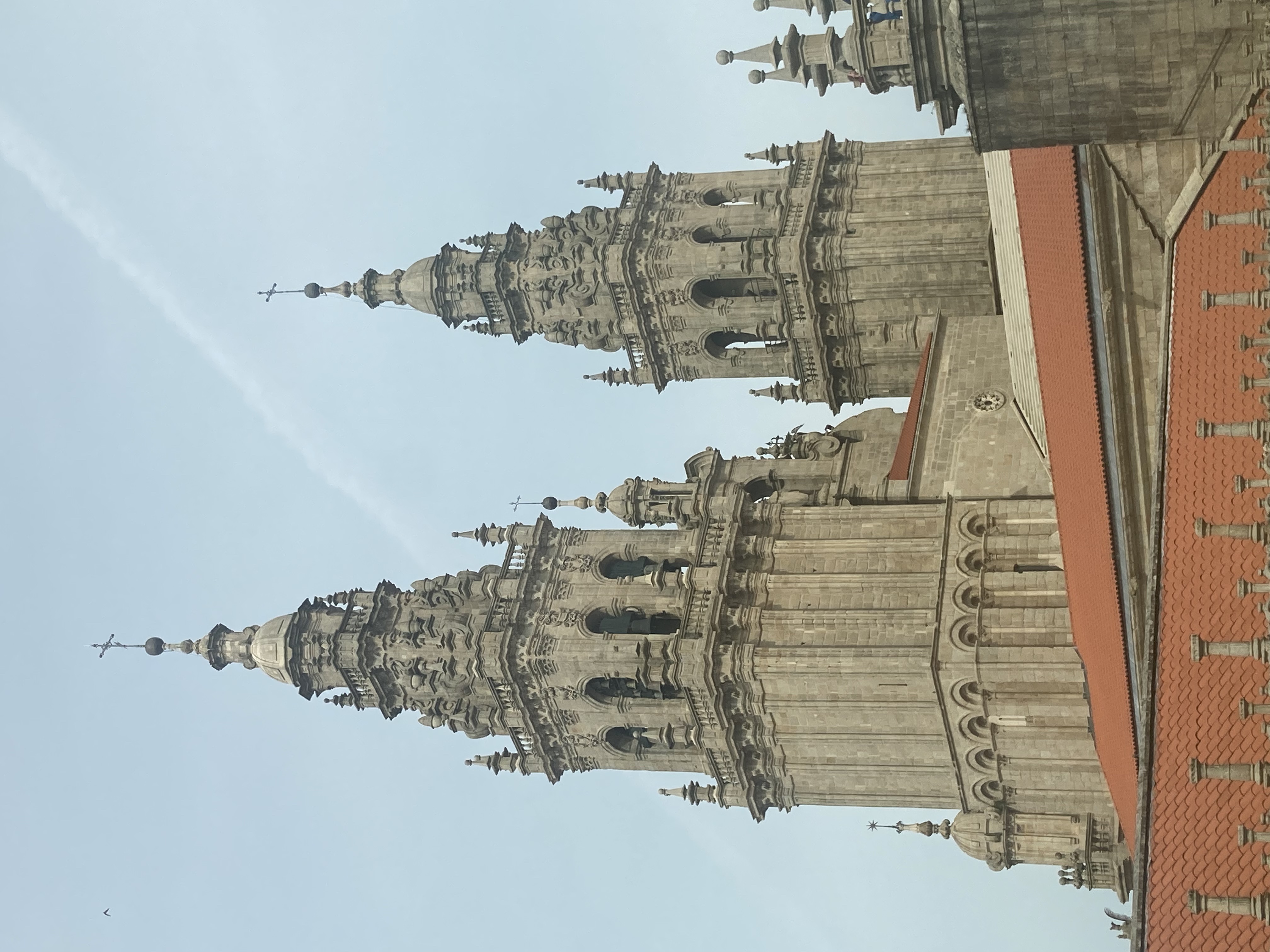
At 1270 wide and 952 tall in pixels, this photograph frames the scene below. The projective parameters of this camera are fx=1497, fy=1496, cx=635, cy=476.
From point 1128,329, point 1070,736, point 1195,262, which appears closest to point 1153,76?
point 1195,262

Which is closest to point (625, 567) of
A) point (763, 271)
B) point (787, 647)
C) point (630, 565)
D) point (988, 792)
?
point (630, 565)

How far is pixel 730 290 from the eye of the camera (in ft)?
135

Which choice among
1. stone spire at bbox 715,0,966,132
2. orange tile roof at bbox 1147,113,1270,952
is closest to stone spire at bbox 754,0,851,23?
stone spire at bbox 715,0,966,132

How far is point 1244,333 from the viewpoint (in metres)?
21.7

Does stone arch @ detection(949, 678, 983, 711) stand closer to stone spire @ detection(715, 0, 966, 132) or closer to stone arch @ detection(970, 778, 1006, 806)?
stone arch @ detection(970, 778, 1006, 806)

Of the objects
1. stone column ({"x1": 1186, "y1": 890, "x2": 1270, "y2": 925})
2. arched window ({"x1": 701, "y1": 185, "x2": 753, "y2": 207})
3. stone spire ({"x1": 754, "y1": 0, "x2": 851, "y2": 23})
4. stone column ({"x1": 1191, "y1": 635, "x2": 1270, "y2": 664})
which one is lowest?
stone column ({"x1": 1186, "y1": 890, "x2": 1270, "y2": 925})

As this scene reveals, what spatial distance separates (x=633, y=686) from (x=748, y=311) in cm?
1098

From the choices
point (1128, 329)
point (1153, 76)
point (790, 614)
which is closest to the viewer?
point (1153, 76)

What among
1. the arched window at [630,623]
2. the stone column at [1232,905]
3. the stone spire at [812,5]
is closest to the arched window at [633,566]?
the arched window at [630,623]

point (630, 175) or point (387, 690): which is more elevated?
point (630, 175)

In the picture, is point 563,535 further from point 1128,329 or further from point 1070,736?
point 1128,329

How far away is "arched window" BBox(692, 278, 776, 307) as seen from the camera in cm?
4025

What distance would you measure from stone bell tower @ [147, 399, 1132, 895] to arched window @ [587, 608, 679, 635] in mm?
61

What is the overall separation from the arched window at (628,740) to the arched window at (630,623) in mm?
2314
